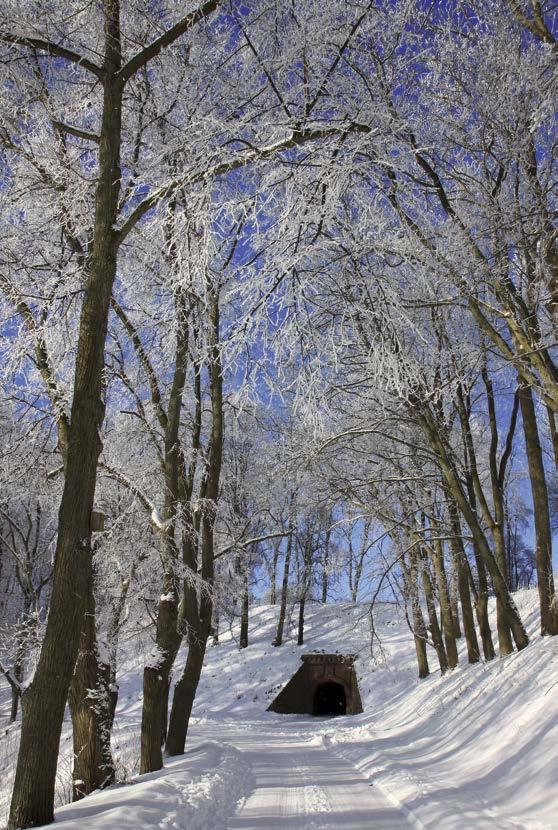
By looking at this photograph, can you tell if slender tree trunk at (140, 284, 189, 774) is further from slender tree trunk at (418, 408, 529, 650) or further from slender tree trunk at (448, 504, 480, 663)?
slender tree trunk at (448, 504, 480, 663)

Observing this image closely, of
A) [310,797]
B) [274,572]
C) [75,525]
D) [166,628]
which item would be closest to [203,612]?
[166,628]

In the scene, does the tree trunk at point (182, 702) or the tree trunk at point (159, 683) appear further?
the tree trunk at point (182, 702)

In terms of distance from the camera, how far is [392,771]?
25.4ft

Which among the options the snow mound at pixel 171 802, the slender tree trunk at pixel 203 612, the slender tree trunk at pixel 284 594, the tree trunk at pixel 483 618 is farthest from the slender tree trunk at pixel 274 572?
the snow mound at pixel 171 802

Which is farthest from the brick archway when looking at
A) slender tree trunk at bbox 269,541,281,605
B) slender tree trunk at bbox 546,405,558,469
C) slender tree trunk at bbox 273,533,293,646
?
slender tree trunk at bbox 546,405,558,469

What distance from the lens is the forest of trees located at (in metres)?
4.42

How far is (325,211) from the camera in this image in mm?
4121

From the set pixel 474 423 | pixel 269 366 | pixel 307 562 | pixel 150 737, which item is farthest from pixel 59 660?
pixel 307 562

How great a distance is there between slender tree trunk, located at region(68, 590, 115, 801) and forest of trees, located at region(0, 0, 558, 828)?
3 centimetres

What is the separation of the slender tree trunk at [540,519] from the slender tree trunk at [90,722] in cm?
661

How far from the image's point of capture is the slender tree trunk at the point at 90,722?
265 inches

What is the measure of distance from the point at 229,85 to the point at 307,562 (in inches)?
856

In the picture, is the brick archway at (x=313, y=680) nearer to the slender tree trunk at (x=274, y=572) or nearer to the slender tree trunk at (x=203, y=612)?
the slender tree trunk at (x=274, y=572)

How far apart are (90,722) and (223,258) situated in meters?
5.70
